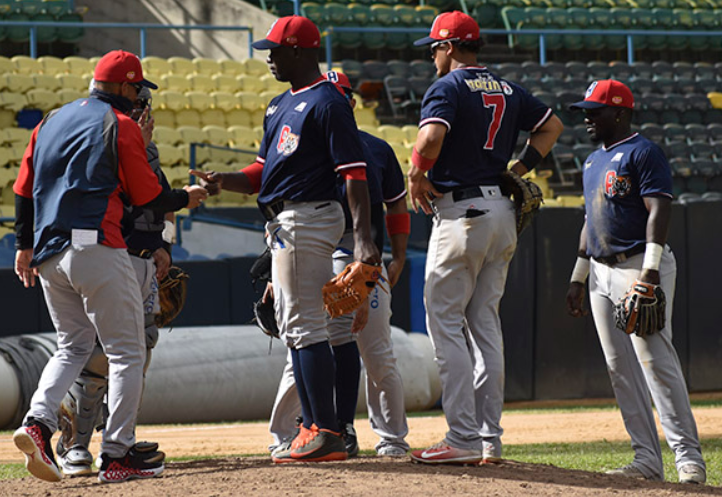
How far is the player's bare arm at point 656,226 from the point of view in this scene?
193 inches

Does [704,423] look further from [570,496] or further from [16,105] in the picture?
[16,105]

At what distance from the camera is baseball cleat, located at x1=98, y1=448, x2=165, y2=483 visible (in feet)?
14.6

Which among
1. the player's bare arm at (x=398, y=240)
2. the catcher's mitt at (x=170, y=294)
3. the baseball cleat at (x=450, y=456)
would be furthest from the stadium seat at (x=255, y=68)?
the baseball cleat at (x=450, y=456)

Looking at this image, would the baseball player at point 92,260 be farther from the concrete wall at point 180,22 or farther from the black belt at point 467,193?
the concrete wall at point 180,22

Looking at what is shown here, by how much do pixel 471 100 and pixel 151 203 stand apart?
150cm

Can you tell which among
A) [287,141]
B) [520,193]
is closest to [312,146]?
[287,141]

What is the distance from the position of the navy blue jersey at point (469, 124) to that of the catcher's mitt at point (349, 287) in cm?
60

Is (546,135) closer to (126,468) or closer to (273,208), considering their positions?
(273,208)

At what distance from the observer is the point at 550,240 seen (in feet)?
35.4

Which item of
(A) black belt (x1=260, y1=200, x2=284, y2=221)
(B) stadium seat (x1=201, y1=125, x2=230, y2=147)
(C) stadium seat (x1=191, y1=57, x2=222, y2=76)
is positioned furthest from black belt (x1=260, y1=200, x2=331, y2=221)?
(C) stadium seat (x1=191, y1=57, x2=222, y2=76)

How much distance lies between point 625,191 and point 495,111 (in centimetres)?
78

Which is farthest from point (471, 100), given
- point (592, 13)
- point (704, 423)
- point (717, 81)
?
point (592, 13)

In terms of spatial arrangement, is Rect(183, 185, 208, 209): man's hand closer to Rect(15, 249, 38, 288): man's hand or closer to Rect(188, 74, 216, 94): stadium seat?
Rect(15, 249, 38, 288): man's hand

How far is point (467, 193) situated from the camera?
4754 millimetres
